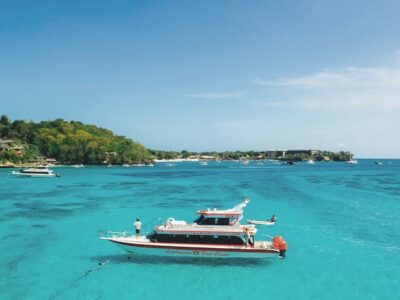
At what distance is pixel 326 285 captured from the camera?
2677 cm

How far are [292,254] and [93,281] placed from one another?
56.4ft

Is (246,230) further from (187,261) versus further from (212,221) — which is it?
(187,261)

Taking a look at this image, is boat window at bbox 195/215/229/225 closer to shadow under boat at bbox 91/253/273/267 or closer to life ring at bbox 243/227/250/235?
life ring at bbox 243/227/250/235

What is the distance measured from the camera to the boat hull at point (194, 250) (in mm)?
29812

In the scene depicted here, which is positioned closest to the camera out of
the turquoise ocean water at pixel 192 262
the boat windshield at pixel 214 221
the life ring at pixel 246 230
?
the turquoise ocean water at pixel 192 262

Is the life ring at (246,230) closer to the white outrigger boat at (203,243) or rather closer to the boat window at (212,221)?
the white outrigger boat at (203,243)

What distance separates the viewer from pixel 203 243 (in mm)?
30906

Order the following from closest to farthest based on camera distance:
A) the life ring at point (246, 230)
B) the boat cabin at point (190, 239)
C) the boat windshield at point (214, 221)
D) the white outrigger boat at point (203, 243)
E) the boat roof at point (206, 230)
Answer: the white outrigger boat at point (203, 243), the life ring at point (246, 230), the boat roof at point (206, 230), the boat cabin at point (190, 239), the boat windshield at point (214, 221)

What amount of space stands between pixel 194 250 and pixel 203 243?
997 millimetres

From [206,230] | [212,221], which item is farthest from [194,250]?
[212,221]

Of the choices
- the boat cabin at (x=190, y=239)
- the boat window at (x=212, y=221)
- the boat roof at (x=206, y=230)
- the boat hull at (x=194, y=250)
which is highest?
the boat window at (x=212, y=221)

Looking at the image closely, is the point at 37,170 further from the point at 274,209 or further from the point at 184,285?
the point at 184,285

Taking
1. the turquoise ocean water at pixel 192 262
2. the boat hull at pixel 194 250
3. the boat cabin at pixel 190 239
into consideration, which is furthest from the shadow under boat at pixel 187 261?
the boat cabin at pixel 190 239

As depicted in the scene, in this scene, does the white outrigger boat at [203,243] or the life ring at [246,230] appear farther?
the life ring at [246,230]
